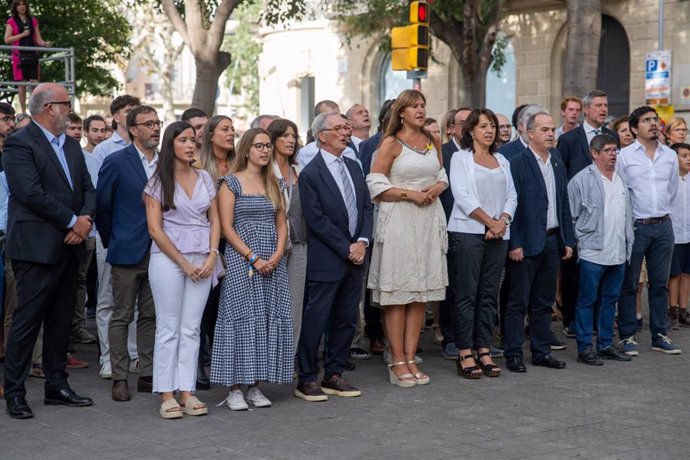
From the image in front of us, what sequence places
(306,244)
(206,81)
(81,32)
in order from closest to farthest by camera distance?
1. (306,244)
2. (206,81)
3. (81,32)

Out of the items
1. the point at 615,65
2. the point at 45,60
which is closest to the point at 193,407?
the point at 45,60

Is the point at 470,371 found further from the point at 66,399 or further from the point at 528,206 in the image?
the point at 66,399

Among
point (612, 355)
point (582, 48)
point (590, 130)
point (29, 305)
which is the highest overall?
point (582, 48)

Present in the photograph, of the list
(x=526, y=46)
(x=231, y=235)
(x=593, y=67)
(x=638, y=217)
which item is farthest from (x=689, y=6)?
(x=231, y=235)

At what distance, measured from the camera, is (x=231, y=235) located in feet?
25.9

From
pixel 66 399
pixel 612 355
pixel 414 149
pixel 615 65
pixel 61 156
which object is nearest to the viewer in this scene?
pixel 61 156

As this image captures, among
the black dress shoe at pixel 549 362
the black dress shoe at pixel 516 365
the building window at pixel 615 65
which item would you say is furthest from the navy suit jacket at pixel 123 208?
the building window at pixel 615 65

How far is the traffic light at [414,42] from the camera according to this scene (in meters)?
15.4

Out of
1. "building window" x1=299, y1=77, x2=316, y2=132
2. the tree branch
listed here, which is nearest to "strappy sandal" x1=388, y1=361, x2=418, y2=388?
the tree branch

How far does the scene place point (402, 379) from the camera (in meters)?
8.77

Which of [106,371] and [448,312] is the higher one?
[448,312]

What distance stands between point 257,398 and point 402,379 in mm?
1337

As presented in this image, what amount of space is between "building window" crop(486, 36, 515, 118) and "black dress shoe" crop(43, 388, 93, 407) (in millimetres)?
21260

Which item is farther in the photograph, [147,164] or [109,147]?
[109,147]
